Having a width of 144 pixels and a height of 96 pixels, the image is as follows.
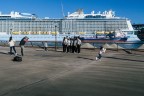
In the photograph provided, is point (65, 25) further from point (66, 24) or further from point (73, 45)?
point (73, 45)

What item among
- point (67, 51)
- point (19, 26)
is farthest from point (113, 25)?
point (67, 51)

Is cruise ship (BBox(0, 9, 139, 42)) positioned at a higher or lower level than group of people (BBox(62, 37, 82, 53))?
higher

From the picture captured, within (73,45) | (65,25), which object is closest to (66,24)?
(65,25)

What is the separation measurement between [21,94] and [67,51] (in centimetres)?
2028

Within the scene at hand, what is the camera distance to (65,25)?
9862 centimetres

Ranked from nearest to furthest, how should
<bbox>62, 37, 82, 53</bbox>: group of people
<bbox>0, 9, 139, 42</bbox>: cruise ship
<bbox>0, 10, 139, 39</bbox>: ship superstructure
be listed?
<bbox>62, 37, 82, 53</bbox>: group of people < <bbox>0, 9, 139, 42</bbox>: cruise ship < <bbox>0, 10, 139, 39</bbox>: ship superstructure

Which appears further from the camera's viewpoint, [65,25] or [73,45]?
[65,25]

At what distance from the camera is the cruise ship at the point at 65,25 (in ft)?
310

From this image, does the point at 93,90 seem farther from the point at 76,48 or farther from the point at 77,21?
the point at 77,21

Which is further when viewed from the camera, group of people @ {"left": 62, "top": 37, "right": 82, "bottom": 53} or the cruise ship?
the cruise ship

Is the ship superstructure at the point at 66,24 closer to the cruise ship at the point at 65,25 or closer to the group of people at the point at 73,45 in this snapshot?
the cruise ship at the point at 65,25

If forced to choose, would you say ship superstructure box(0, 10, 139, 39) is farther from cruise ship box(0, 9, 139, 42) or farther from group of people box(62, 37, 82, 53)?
group of people box(62, 37, 82, 53)

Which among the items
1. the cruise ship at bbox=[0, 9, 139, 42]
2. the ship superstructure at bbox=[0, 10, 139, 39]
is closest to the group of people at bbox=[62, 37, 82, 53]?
the cruise ship at bbox=[0, 9, 139, 42]

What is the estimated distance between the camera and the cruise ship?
94.5m
